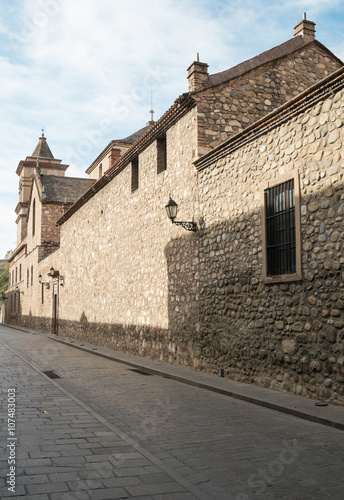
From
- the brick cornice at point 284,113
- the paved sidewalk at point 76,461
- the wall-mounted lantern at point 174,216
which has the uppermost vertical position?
the brick cornice at point 284,113

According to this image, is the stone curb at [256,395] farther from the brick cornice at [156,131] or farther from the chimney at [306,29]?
the chimney at [306,29]

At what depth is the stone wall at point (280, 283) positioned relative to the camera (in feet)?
25.1

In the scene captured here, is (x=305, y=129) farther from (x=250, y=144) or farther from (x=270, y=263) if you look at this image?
(x=270, y=263)

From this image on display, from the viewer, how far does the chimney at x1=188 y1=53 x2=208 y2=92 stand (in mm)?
12922

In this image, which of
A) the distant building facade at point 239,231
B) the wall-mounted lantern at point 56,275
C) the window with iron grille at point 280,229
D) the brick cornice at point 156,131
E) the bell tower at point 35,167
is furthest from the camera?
the bell tower at point 35,167

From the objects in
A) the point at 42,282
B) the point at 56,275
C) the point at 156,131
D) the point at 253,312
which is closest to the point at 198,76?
the point at 156,131

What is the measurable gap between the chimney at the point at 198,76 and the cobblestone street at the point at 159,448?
7.62m

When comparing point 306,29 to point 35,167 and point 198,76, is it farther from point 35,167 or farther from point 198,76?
point 35,167

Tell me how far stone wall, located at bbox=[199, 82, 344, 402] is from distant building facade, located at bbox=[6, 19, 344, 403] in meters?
0.02

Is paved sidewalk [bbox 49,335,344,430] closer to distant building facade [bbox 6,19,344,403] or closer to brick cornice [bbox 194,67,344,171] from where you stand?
distant building facade [bbox 6,19,344,403]

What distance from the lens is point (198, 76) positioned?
42.5ft

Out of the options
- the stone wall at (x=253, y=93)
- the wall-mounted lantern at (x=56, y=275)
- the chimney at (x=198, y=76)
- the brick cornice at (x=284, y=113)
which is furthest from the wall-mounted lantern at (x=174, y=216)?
the wall-mounted lantern at (x=56, y=275)

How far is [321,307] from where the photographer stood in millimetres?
7816

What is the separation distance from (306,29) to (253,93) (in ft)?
10.4
